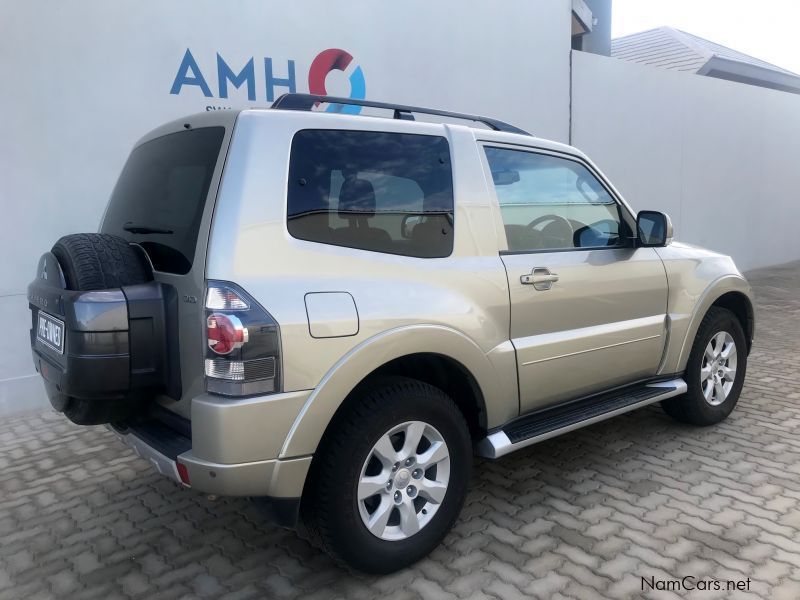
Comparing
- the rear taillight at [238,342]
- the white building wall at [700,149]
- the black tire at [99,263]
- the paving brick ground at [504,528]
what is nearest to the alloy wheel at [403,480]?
the paving brick ground at [504,528]

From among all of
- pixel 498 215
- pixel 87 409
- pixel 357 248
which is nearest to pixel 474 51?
pixel 498 215

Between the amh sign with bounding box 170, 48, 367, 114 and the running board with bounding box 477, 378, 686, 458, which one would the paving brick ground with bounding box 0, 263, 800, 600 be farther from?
the amh sign with bounding box 170, 48, 367, 114

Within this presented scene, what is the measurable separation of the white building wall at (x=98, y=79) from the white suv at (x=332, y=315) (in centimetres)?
221

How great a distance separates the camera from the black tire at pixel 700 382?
4090 millimetres

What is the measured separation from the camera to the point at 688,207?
10.9m

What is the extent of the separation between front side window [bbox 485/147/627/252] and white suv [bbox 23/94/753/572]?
0.02m

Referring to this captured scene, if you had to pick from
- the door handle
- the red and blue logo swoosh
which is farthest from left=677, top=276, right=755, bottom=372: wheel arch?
the red and blue logo swoosh

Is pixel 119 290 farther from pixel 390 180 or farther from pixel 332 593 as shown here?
pixel 332 593

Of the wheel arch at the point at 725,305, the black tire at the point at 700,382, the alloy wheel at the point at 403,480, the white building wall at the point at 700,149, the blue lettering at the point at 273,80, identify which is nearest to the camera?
the alloy wheel at the point at 403,480

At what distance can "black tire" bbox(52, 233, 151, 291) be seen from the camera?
8.04 feet

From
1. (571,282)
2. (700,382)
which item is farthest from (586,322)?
(700,382)

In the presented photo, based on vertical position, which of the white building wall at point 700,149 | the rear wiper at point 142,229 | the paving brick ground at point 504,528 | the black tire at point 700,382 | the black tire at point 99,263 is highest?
the white building wall at point 700,149

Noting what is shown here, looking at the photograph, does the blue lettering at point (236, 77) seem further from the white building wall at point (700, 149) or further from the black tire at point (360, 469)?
the white building wall at point (700, 149)

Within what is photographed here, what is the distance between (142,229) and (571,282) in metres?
2.06
